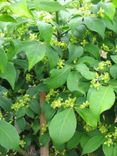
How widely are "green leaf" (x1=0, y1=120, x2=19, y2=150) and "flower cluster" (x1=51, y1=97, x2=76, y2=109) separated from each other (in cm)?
12

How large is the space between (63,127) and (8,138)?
149 millimetres

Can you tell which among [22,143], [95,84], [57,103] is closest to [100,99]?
[95,84]

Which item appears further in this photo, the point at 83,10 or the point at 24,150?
the point at 24,150

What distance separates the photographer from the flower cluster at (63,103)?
0.84 metres

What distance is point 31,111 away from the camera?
3.13 feet

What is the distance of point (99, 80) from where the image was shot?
0.80 m

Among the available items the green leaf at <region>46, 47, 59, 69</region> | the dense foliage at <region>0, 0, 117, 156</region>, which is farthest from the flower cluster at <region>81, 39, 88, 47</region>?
the green leaf at <region>46, 47, 59, 69</region>

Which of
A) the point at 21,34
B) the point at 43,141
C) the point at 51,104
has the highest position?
the point at 21,34

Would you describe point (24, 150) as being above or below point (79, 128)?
below

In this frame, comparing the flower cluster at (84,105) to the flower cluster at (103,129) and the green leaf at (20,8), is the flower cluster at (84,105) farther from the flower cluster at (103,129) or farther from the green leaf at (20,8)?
the green leaf at (20,8)

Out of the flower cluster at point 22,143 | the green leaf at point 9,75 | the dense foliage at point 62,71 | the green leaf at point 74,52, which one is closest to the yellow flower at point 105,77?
the dense foliage at point 62,71

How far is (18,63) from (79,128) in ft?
0.79

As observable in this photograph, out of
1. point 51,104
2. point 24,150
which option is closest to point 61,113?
point 51,104

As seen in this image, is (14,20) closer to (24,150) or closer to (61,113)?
(61,113)
